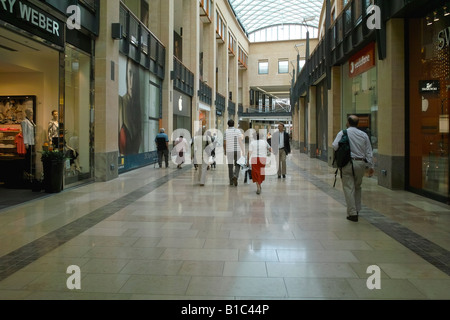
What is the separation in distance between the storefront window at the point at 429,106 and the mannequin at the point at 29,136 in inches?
405

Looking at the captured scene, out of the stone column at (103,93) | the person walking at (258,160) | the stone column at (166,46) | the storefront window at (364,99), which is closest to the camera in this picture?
the person walking at (258,160)

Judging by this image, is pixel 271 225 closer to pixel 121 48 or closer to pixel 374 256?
pixel 374 256

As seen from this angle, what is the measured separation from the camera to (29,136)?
35.3 feet

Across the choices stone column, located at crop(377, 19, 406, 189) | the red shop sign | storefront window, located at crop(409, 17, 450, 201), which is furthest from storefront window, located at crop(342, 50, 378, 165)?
storefront window, located at crop(409, 17, 450, 201)

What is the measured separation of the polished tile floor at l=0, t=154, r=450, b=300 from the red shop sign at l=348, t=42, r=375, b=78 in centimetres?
534

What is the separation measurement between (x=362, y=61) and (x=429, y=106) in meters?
4.77

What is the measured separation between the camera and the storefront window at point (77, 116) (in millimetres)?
11130

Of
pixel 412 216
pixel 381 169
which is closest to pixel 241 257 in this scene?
pixel 412 216

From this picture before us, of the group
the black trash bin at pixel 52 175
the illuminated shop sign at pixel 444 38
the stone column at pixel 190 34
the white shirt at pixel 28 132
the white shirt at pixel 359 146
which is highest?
the stone column at pixel 190 34

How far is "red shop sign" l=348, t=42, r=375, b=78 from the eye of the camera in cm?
1233

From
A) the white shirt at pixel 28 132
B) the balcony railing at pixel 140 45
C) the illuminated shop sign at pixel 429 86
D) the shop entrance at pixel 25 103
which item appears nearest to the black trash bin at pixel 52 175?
the shop entrance at pixel 25 103

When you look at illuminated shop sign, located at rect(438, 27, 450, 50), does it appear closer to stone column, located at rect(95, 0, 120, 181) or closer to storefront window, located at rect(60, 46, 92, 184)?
stone column, located at rect(95, 0, 120, 181)

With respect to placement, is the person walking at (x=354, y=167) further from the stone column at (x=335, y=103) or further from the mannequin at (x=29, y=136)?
the stone column at (x=335, y=103)

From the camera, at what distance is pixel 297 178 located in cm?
1336
